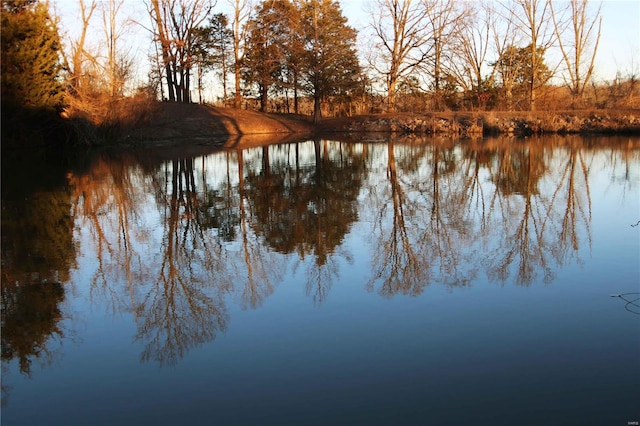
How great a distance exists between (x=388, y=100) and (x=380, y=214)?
34.2m

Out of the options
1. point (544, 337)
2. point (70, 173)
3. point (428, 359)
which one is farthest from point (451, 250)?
point (70, 173)

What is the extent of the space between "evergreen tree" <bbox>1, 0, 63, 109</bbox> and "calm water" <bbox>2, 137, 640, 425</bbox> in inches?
602

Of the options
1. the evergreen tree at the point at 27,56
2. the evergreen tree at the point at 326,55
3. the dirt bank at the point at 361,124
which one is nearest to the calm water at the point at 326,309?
the evergreen tree at the point at 27,56

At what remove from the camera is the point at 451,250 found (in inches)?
274

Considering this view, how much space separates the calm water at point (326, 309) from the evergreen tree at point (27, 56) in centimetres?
1530

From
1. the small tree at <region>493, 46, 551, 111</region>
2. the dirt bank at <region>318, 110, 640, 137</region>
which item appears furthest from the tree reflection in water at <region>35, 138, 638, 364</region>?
the small tree at <region>493, 46, 551, 111</region>

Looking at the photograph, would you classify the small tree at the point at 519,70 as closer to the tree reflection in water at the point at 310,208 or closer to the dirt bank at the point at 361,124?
the dirt bank at the point at 361,124

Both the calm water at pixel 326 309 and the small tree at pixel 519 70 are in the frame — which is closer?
the calm water at pixel 326 309

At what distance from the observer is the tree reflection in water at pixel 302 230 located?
569 cm

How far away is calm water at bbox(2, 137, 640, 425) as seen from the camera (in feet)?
11.6

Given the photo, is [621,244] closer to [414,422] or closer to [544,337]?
[544,337]

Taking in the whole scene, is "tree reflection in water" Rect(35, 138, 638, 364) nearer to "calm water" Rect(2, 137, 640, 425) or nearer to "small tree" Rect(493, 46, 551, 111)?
"calm water" Rect(2, 137, 640, 425)

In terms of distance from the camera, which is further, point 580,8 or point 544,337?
point 580,8

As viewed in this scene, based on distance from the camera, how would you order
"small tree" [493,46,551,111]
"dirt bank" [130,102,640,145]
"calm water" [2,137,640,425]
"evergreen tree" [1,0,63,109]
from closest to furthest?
"calm water" [2,137,640,425] → "evergreen tree" [1,0,63,109] → "dirt bank" [130,102,640,145] → "small tree" [493,46,551,111]
